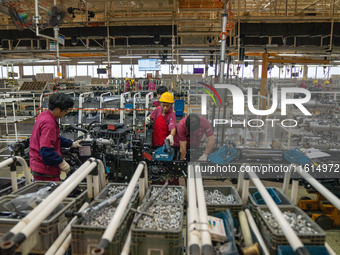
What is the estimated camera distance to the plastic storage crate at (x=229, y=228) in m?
1.72

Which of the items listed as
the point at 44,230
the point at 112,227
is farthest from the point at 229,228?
the point at 44,230

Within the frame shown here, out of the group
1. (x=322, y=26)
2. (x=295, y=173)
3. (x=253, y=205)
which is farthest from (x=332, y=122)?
(x=253, y=205)

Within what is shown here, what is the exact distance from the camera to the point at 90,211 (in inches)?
77.7

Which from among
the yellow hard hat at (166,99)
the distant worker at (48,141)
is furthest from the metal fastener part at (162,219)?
the yellow hard hat at (166,99)

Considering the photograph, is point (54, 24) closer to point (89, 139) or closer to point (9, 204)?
point (89, 139)

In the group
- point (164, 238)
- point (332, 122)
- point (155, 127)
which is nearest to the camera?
point (164, 238)

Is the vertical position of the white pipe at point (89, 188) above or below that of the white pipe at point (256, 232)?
above

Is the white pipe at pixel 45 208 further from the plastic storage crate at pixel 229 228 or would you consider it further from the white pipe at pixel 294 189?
the white pipe at pixel 294 189

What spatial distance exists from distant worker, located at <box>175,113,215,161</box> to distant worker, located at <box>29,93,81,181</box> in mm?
1728

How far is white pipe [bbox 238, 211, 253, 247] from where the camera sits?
6.01ft

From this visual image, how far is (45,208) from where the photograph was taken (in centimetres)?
158

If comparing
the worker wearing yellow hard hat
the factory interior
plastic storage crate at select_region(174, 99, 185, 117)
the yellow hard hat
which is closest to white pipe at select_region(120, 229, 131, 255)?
the factory interior

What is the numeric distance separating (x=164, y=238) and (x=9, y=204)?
1.25 meters

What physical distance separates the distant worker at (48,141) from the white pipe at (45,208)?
0.85 metres
